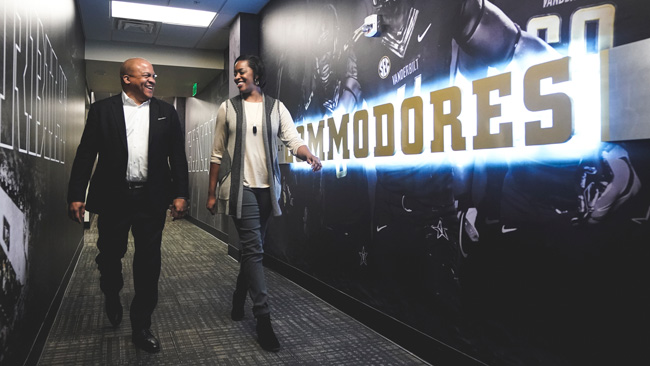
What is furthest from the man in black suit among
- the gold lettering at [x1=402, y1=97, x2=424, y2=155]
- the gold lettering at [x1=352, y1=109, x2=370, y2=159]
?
the gold lettering at [x1=402, y1=97, x2=424, y2=155]

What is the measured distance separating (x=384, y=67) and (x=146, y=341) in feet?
6.32

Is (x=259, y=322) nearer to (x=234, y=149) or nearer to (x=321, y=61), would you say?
(x=234, y=149)

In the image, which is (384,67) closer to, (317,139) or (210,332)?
(317,139)

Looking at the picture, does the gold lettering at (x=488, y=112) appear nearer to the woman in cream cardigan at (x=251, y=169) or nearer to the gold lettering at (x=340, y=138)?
the woman in cream cardigan at (x=251, y=169)

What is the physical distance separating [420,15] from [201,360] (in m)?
2.01

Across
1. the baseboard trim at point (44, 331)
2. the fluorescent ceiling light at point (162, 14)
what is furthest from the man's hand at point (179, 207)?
the fluorescent ceiling light at point (162, 14)

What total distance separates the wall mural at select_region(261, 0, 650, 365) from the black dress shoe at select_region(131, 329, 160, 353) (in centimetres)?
123

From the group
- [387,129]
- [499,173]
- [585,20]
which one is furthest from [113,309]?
[585,20]

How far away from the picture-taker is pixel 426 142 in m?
2.29

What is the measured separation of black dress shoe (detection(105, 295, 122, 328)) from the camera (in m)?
2.67

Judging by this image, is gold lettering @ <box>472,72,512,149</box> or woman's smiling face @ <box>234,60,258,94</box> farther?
woman's smiling face @ <box>234,60,258,94</box>

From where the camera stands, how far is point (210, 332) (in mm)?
2709

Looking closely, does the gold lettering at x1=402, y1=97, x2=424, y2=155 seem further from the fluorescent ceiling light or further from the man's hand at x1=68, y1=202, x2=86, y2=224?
the fluorescent ceiling light

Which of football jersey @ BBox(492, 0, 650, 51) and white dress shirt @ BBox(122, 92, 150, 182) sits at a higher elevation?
football jersey @ BBox(492, 0, 650, 51)
